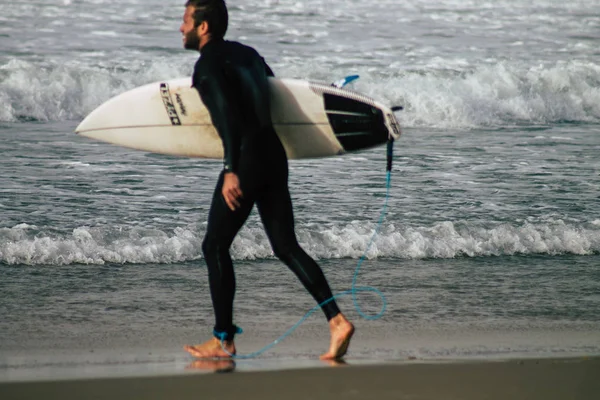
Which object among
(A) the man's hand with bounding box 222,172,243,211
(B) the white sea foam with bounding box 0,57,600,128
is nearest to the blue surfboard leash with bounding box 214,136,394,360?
(A) the man's hand with bounding box 222,172,243,211

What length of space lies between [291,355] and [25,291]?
6.63 ft

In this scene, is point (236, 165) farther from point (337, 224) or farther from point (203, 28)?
point (337, 224)

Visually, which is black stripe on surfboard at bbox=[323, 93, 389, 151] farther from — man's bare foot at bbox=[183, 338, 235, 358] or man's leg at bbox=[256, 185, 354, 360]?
man's bare foot at bbox=[183, 338, 235, 358]

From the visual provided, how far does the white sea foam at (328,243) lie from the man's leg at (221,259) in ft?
7.93

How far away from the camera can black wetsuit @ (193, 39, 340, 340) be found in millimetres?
3922

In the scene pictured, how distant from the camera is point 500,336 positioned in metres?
4.85

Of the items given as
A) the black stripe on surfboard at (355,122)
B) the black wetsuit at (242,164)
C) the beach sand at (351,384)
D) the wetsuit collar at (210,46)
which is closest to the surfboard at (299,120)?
the black stripe on surfboard at (355,122)

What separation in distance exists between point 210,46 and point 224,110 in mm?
304

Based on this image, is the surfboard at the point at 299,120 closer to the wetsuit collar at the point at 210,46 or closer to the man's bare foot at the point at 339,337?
the wetsuit collar at the point at 210,46

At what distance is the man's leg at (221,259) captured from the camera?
13.3 ft

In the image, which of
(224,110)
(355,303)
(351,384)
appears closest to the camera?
(351,384)

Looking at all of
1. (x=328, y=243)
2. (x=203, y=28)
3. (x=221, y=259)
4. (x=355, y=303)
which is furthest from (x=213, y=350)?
(x=328, y=243)

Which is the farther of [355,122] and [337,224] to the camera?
[337,224]

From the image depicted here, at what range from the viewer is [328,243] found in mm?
7051
